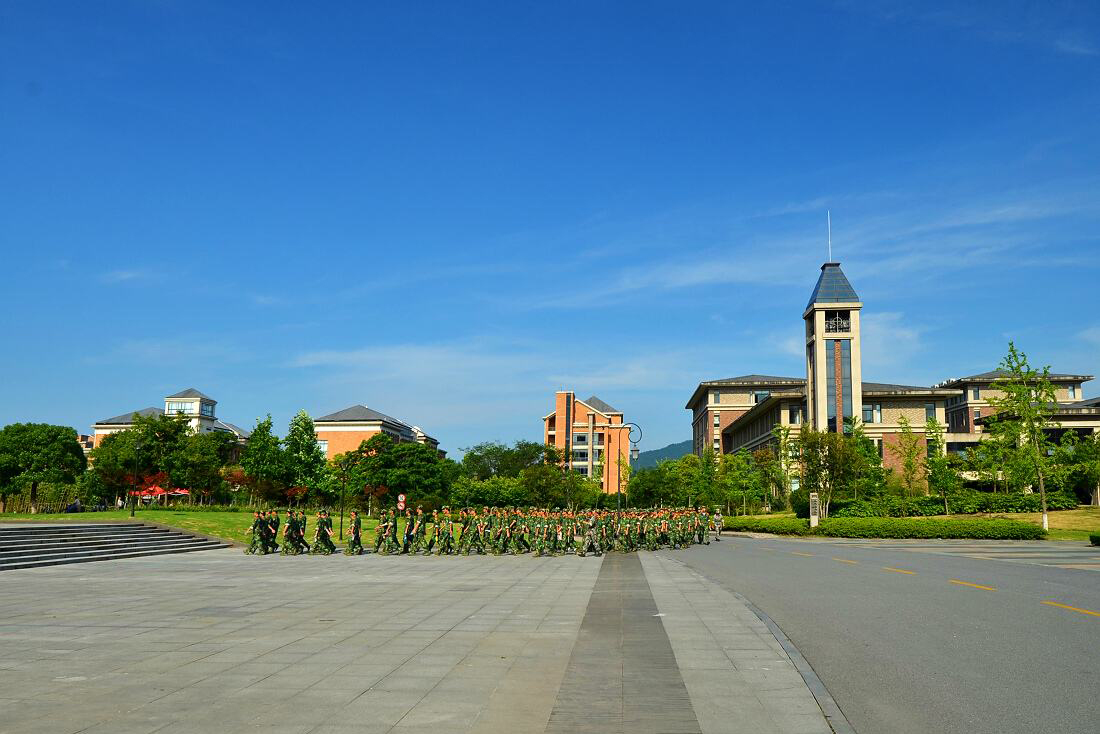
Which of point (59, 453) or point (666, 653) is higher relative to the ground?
point (59, 453)

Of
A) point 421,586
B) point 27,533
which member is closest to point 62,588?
point 421,586

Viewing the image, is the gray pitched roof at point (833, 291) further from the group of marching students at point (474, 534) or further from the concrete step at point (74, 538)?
the concrete step at point (74, 538)

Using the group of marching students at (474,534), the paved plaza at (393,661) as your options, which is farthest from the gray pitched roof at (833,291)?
the paved plaza at (393,661)

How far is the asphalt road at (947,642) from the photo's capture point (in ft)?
21.5

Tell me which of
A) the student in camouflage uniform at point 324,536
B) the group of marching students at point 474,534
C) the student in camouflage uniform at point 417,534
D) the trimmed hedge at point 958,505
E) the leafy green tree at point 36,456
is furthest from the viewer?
the leafy green tree at point 36,456

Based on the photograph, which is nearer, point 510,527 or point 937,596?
point 937,596

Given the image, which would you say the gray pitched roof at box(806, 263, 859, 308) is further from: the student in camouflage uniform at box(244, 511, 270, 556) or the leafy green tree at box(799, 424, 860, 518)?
the student in camouflage uniform at box(244, 511, 270, 556)

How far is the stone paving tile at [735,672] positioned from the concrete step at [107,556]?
60.9ft

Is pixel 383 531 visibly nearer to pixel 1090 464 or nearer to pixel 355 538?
pixel 355 538

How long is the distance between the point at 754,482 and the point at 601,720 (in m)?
67.2

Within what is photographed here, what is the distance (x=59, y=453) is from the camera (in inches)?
2571

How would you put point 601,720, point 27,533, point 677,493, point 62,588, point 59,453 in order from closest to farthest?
point 601,720 → point 62,588 → point 27,533 → point 59,453 → point 677,493

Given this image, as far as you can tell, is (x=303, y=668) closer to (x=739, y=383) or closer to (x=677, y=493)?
(x=677, y=493)

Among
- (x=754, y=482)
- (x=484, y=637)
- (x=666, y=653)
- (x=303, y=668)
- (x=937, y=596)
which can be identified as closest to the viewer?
(x=303, y=668)
